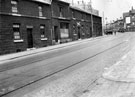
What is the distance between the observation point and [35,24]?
26672 millimetres

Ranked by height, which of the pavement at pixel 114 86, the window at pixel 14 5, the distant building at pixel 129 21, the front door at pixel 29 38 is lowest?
the pavement at pixel 114 86

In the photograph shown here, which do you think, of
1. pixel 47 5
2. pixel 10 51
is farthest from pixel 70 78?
pixel 47 5

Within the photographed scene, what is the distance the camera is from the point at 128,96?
5.32m

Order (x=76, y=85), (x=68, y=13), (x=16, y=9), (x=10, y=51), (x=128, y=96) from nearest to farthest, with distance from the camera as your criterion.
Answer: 1. (x=128, y=96)
2. (x=76, y=85)
3. (x=10, y=51)
4. (x=16, y=9)
5. (x=68, y=13)

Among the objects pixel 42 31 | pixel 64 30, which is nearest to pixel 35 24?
pixel 42 31

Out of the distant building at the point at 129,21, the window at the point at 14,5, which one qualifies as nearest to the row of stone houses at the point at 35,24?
the window at the point at 14,5

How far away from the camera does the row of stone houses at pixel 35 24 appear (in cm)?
2150

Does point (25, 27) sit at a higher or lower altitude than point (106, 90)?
higher

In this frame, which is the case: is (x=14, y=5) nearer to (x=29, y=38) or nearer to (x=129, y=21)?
(x=29, y=38)

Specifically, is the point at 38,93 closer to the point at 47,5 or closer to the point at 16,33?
the point at 16,33

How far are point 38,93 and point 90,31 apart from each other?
4878 centimetres

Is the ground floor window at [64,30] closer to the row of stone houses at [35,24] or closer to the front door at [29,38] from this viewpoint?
the row of stone houses at [35,24]

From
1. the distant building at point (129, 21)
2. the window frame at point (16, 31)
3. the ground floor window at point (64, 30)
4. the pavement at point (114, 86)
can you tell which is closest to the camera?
the pavement at point (114, 86)

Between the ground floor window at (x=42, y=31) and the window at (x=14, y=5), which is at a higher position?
the window at (x=14, y=5)
